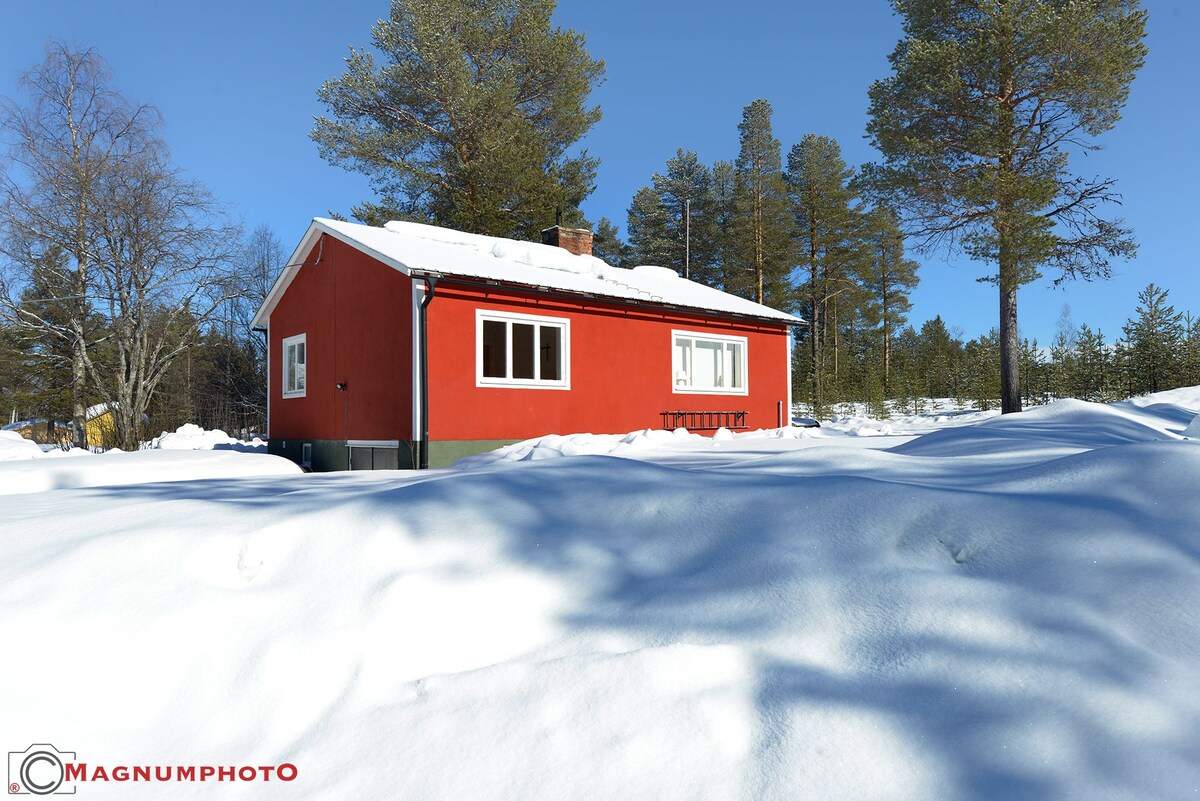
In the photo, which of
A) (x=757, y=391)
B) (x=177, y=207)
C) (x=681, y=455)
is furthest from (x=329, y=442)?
(x=177, y=207)

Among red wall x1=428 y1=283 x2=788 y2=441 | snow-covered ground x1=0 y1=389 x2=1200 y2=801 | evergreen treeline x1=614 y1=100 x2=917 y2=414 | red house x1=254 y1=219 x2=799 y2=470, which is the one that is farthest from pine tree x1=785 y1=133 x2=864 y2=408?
snow-covered ground x1=0 y1=389 x2=1200 y2=801

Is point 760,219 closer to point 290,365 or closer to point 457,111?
point 457,111

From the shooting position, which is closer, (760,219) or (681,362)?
(681,362)

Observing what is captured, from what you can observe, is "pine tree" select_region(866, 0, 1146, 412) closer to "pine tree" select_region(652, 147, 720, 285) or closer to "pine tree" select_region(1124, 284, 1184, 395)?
"pine tree" select_region(1124, 284, 1184, 395)

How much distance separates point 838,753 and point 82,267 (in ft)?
71.2

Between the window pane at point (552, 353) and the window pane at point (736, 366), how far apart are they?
4120 mm

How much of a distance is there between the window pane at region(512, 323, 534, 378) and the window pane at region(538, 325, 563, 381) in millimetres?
290

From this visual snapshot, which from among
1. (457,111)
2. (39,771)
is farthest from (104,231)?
(39,771)

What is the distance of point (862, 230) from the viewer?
28.3 metres

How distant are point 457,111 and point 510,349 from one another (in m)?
11.8

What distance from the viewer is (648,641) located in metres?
2.00

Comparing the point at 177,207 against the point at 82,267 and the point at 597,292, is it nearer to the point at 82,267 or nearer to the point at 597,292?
the point at 82,267

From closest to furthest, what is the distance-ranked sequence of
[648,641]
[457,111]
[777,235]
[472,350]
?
→ [648,641] < [472,350] < [457,111] < [777,235]

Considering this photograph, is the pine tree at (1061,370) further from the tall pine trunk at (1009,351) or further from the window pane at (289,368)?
the window pane at (289,368)
